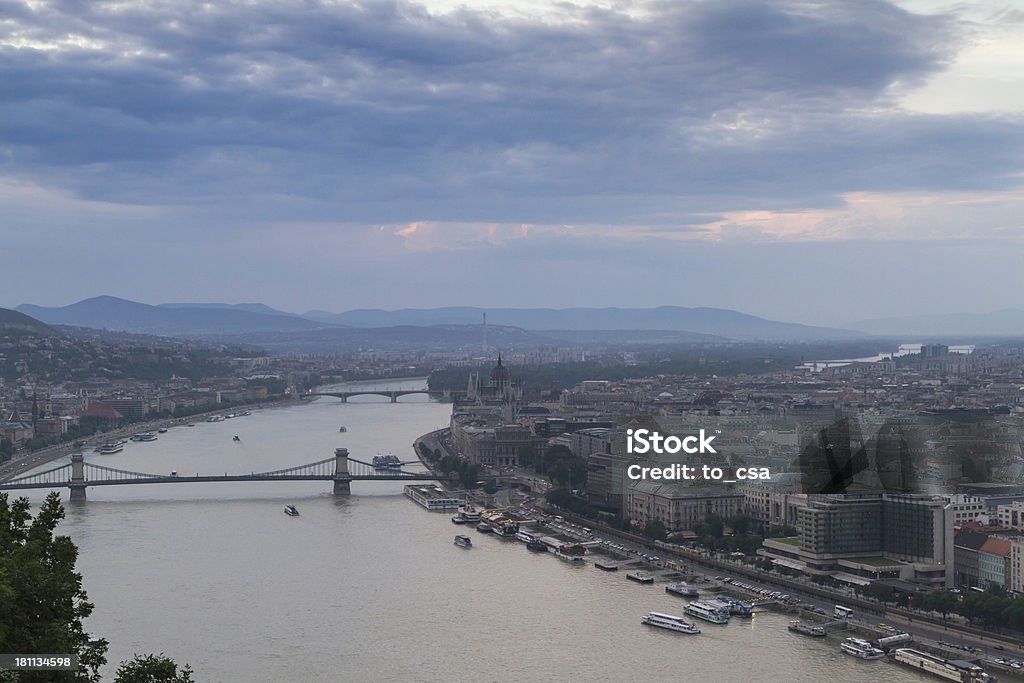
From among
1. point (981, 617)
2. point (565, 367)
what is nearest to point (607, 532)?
point (981, 617)

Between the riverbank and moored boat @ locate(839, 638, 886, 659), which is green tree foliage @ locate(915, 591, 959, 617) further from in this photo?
the riverbank

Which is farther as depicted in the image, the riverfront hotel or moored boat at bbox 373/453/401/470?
moored boat at bbox 373/453/401/470

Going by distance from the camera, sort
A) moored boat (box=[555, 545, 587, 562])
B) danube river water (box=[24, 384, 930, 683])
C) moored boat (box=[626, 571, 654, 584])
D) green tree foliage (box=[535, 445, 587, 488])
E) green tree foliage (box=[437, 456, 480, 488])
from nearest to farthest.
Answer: danube river water (box=[24, 384, 930, 683]) < moored boat (box=[626, 571, 654, 584]) < moored boat (box=[555, 545, 587, 562]) < green tree foliage (box=[535, 445, 587, 488]) < green tree foliage (box=[437, 456, 480, 488])

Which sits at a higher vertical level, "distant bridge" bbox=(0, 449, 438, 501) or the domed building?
the domed building

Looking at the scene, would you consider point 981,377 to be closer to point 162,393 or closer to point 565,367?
point 565,367

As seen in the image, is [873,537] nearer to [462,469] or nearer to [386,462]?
[462,469]

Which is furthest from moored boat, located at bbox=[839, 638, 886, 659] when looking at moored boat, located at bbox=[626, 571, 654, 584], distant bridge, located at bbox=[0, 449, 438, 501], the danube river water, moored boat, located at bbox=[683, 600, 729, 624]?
distant bridge, located at bbox=[0, 449, 438, 501]

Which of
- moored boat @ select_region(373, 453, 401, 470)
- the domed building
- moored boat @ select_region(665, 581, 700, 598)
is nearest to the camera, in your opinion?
moored boat @ select_region(665, 581, 700, 598)
